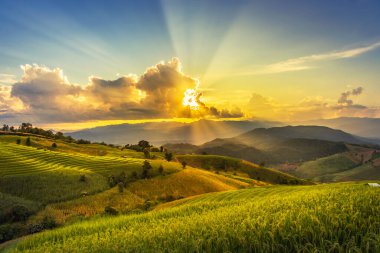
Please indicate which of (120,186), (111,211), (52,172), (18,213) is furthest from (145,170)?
(18,213)

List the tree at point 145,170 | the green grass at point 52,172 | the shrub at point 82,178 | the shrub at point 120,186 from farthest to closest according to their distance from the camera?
the tree at point 145,170, the shrub at point 120,186, the shrub at point 82,178, the green grass at point 52,172

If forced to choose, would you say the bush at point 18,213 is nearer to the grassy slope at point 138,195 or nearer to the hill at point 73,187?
the hill at point 73,187

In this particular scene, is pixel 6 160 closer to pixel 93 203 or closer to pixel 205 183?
pixel 93 203

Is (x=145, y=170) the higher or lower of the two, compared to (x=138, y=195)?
higher

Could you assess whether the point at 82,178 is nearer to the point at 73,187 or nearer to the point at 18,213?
the point at 73,187

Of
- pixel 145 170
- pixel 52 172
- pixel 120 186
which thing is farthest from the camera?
pixel 145 170

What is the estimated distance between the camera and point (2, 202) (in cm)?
6362

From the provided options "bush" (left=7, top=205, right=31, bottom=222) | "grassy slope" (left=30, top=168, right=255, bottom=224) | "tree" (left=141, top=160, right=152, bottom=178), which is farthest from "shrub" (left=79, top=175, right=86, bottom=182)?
"bush" (left=7, top=205, right=31, bottom=222)

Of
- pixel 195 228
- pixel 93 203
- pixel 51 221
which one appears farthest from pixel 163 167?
pixel 195 228

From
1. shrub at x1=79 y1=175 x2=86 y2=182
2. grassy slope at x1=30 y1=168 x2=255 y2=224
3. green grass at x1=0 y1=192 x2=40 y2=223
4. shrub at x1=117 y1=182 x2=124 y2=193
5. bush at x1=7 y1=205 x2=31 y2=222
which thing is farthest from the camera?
shrub at x1=117 y1=182 x2=124 y2=193

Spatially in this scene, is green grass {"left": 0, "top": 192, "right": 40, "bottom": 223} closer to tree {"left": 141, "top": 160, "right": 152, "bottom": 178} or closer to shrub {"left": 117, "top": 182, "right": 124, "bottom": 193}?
shrub {"left": 117, "top": 182, "right": 124, "bottom": 193}

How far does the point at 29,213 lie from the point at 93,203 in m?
16.3

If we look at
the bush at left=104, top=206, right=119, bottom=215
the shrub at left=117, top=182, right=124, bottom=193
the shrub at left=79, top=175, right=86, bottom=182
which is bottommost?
the shrub at left=117, top=182, right=124, bottom=193

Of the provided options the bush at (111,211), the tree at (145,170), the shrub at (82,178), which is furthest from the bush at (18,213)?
the tree at (145,170)
